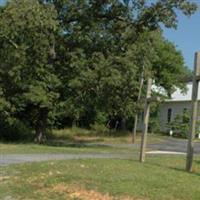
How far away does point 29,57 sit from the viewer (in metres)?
33.1

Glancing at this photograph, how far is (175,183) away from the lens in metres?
12.5

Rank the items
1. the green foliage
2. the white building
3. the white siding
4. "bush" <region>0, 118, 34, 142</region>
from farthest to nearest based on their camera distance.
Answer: the white siding
the white building
"bush" <region>0, 118, 34, 142</region>
the green foliage

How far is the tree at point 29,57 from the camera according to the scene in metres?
30.3

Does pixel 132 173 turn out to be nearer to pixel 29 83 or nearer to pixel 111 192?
pixel 111 192

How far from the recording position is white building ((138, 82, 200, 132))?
6464 cm

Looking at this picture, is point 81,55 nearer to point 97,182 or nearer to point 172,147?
point 172,147

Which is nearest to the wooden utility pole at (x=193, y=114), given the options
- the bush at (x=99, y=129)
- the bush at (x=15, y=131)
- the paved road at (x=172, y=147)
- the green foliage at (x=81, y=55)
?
the green foliage at (x=81, y=55)

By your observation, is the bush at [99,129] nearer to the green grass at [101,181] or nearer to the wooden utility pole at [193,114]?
the wooden utility pole at [193,114]

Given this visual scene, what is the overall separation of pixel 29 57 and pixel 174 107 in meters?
36.0

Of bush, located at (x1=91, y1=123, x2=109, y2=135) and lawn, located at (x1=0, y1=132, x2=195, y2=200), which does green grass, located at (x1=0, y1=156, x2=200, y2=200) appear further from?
bush, located at (x1=91, y1=123, x2=109, y2=135)

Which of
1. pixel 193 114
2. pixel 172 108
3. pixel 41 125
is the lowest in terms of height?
pixel 41 125

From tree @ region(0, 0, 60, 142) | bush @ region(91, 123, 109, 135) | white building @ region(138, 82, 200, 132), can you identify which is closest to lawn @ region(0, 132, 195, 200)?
tree @ region(0, 0, 60, 142)

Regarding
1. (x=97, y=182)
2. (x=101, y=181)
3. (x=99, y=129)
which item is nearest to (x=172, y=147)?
(x=99, y=129)

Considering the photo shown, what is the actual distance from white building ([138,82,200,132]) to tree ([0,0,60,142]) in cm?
3146
